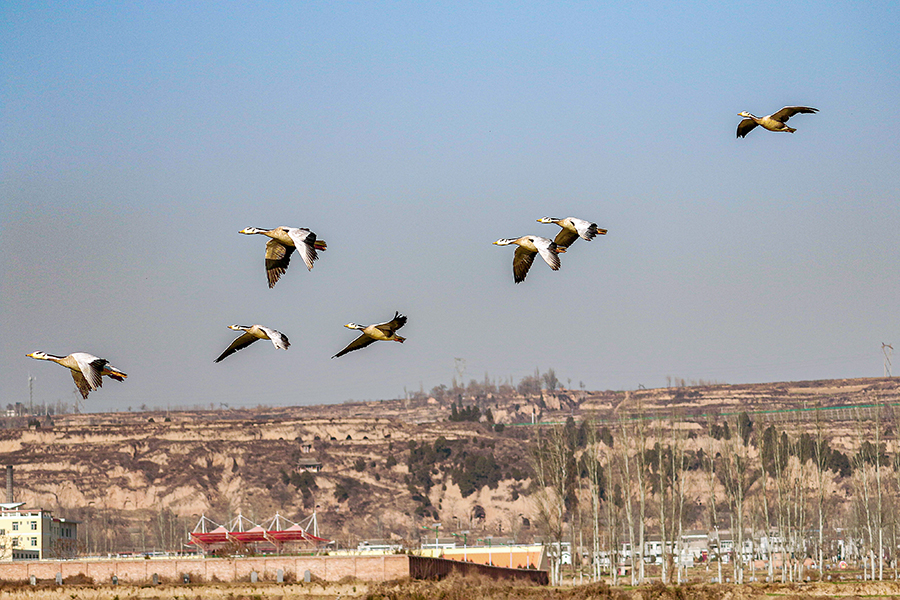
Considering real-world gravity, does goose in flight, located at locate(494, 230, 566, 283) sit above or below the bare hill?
above

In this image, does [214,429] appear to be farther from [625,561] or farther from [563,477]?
[563,477]

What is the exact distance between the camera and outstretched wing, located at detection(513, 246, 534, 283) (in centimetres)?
2609

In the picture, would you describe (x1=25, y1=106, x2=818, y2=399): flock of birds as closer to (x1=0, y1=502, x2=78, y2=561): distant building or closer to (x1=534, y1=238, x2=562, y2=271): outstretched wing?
(x1=534, y1=238, x2=562, y2=271): outstretched wing

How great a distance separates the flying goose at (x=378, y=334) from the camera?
26.2 m

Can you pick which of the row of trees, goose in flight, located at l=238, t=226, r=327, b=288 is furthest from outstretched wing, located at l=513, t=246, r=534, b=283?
the row of trees

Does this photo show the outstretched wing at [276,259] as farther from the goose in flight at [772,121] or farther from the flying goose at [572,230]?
the goose in flight at [772,121]

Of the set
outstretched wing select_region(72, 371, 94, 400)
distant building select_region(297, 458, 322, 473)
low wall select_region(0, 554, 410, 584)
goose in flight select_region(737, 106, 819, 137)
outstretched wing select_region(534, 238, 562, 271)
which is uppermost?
goose in flight select_region(737, 106, 819, 137)

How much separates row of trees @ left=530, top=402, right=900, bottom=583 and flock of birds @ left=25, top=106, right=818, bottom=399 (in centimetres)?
4523

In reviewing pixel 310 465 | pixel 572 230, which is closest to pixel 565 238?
pixel 572 230

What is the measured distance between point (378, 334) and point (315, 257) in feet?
14.0

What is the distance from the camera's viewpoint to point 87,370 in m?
23.4

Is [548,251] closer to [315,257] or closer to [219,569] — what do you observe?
[315,257]

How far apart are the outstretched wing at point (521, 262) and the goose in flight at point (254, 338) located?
5.60 meters

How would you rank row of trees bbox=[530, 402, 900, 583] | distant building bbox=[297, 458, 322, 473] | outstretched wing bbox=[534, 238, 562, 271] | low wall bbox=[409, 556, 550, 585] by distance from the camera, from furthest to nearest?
1. distant building bbox=[297, 458, 322, 473]
2. row of trees bbox=[530, 402, 900, 583]
3. low wall bbox=[409, 556, 550, 585]
4. outstretched wing bbox=[534, 238, 562, 271]
